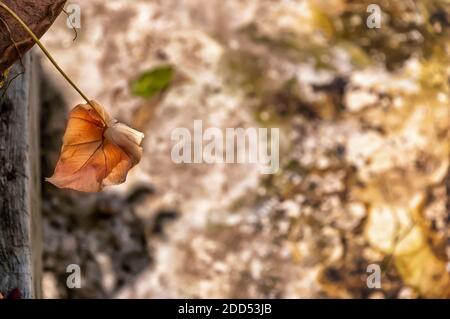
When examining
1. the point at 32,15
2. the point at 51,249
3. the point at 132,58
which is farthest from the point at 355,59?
the point at 32,15

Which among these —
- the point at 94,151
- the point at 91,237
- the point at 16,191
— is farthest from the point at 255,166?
the point at 94,151

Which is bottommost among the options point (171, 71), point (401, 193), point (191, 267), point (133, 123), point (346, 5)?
point (191, 267)

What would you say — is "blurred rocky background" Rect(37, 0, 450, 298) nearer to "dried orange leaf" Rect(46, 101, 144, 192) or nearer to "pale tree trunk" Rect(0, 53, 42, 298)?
"pale tree trunk" Rect(0, 53, 42, 298)

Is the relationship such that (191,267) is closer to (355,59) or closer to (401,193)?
(401,193)

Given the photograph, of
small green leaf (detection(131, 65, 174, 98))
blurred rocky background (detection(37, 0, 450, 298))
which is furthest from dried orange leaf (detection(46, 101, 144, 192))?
small green leaf (detection(131, 65, 174, 98))

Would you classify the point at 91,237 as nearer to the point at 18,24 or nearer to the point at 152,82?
the point at 152,82

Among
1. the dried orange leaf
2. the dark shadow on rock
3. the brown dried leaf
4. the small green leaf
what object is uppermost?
the small green leaf
